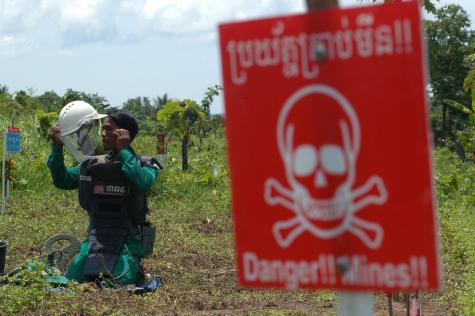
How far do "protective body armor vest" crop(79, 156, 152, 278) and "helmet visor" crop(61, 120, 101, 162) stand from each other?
0.33 m

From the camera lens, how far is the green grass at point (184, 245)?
608 cm

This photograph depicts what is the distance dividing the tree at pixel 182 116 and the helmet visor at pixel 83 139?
11.4 meters

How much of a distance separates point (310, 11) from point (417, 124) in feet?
1.22

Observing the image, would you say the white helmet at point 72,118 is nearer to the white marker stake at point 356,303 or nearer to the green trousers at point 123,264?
the green trousers at point 123,264

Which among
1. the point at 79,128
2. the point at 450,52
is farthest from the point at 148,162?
the point at 450,52

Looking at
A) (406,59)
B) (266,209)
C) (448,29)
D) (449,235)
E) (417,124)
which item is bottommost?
(449,235)

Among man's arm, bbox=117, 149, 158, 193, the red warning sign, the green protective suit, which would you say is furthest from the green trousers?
the red warning sign

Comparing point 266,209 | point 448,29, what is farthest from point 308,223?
point 448,29

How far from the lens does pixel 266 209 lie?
93.0 inches

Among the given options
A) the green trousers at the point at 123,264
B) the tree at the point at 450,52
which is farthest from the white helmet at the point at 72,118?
the tree at the point at 450,52

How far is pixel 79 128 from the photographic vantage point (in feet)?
23.6

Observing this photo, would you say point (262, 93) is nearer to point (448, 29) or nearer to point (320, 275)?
point (320, 275)

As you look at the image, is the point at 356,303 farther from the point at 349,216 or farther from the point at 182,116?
the point at 182,116

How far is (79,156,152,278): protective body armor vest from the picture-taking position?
268 inches
